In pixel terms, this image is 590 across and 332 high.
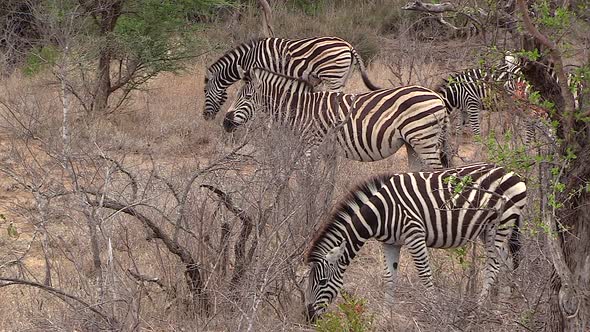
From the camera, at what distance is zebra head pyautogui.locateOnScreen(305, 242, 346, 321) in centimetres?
530

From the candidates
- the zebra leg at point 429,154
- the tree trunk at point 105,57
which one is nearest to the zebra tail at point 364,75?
the zebra leg at point 429,154

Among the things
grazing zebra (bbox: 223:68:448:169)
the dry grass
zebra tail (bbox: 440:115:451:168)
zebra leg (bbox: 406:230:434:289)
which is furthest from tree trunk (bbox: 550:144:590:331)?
grazing zebra (bbox: 223:68:448:169)


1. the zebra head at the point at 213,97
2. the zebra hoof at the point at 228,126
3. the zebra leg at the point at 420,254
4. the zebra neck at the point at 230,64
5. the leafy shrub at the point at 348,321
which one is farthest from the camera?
the zebra head at the point at 213,97

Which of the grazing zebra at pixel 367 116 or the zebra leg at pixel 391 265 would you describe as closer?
the zebra leg at pixel 391 265


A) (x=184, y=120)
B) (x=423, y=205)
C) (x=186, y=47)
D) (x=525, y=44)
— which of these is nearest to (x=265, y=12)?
(x=186, y=47)

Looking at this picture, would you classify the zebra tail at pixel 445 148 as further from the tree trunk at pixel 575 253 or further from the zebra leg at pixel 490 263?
the tree trunk at pixel 575 253

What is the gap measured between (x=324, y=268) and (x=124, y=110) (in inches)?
242

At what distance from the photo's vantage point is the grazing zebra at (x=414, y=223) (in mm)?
5375

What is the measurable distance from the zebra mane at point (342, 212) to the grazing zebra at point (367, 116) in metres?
1.59

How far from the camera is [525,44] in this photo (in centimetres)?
375

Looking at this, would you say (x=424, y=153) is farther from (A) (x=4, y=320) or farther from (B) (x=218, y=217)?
(A) (x=4, y=320)

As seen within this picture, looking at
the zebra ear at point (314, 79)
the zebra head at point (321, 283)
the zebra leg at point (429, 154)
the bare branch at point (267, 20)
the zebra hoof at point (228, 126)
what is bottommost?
the zebra head at point (321, 283)

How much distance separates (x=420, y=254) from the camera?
548 cm

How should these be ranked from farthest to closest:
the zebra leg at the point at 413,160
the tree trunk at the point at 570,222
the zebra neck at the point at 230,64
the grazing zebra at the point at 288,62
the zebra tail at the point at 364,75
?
the zebra neck at the point at 230,64
the grazing zebra at the point at 288,62
the zebra tail at the point at 364,75
the zebra leg at the point at 413,160
the tree trunk at the point at 570,222
